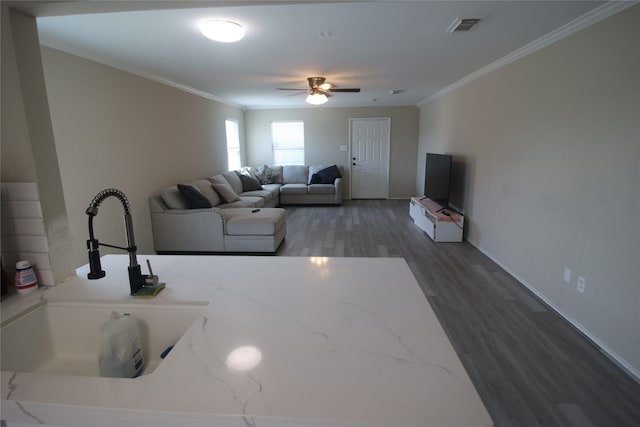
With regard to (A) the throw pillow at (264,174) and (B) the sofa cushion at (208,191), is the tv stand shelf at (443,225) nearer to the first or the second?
(B) the sofa cushion at (208,191)

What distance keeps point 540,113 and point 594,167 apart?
32.4 inches

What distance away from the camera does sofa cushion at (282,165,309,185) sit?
7.41m

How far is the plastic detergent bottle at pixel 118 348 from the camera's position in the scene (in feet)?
3.23

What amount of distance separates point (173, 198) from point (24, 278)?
2979mm

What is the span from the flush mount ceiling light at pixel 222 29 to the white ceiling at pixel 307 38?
5 centimetres

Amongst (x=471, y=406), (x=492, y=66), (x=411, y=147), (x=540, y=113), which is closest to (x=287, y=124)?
(x=411, y=147)

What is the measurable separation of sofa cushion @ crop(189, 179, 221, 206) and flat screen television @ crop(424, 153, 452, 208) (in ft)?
11.3

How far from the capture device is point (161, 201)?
4.04 meters

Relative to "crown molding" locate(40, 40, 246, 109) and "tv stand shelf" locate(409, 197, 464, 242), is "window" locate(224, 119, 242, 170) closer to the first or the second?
"crown molding" locate(40, 40, 246, 109)

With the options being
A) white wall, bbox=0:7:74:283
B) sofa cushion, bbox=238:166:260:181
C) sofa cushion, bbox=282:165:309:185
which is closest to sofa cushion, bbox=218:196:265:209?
sofa cushion, bbox=238:166:260:181

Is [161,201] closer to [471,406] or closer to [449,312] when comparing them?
[449,312]

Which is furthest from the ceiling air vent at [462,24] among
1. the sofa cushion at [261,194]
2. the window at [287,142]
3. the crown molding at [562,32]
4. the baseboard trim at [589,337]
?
the window at [287,142]

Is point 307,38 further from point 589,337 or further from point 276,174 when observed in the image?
point 276,174

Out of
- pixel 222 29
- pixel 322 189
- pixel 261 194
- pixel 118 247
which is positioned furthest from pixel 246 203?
pixel 118 247
